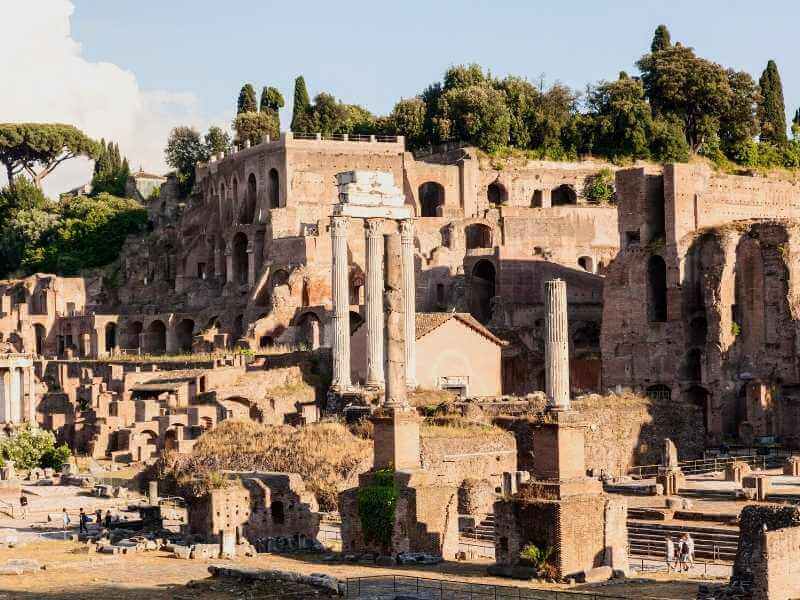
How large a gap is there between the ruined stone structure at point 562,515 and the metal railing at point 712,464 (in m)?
14.5

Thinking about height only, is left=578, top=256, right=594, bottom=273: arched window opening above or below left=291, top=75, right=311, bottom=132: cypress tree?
below

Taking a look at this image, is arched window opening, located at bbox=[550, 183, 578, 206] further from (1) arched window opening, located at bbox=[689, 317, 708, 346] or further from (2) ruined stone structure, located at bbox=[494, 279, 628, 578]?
(2) ruined stone structure, located at bbox=[494, 279, 628, 578]

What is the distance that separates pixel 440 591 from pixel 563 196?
2161 inches

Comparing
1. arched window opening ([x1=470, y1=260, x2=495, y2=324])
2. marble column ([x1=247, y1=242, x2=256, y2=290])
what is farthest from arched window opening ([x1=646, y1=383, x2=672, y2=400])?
marble column ([x1=247, y1=242, x2=256, y2=290])

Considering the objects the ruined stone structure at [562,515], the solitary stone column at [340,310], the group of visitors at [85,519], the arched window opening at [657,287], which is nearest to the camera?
the ruined stone structure at [562,515]

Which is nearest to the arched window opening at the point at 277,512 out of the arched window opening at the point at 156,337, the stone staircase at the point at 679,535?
the stone staircase at the point at 679,535

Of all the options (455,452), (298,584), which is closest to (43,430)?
(455,452)

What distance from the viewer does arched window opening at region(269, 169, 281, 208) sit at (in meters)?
78.3

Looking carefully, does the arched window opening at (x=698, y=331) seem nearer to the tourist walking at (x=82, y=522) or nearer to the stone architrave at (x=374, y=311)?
the stone architrave at (x=374, y=311)

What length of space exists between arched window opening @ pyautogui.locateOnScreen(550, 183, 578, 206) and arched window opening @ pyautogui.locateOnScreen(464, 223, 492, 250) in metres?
7.97

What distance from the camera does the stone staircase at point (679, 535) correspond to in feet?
109

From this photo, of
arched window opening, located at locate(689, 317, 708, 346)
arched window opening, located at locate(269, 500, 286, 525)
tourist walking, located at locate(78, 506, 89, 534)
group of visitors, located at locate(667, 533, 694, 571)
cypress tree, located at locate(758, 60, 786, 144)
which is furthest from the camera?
cypress tree, located at locate(758, 60, 786, 144)

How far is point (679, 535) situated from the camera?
3447cm

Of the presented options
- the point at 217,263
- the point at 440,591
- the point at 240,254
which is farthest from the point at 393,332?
the point at 217,263
